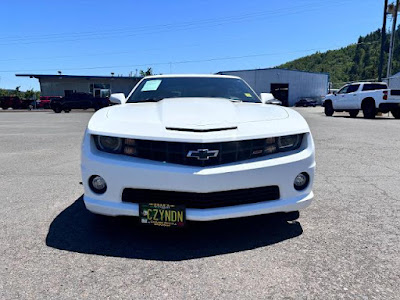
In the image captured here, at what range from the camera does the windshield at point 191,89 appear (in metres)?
3.97

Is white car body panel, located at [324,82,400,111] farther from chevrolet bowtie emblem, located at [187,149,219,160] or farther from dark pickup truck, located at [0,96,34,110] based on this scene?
dark pickup truck, located at [0,96,34,110]

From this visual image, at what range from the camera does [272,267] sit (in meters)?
2.24

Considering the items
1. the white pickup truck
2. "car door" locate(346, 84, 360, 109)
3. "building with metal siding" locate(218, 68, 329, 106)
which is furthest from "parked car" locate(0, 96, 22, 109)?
"car door" locate(346, 84, 360, 109)

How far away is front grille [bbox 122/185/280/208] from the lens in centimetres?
242

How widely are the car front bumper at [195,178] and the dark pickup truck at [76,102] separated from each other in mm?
26592

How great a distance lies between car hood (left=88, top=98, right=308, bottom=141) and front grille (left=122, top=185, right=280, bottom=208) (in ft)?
1.37

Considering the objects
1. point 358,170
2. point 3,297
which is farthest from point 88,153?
point 358,170

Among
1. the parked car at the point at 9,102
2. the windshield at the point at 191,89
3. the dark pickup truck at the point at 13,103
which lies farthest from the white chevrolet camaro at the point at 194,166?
the parked car at the point at 9,102

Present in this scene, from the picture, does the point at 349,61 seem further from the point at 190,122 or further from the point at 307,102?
the point at 190,122

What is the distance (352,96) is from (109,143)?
57.0ft

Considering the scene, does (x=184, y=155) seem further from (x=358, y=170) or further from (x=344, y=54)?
(x=344, y=54)

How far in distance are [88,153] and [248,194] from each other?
131 cm

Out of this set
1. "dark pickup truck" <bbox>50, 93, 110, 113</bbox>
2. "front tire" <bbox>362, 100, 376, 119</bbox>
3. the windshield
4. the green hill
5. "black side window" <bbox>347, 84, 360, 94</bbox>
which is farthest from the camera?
the green hill

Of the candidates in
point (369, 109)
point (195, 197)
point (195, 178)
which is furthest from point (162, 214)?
point (369, 109)
